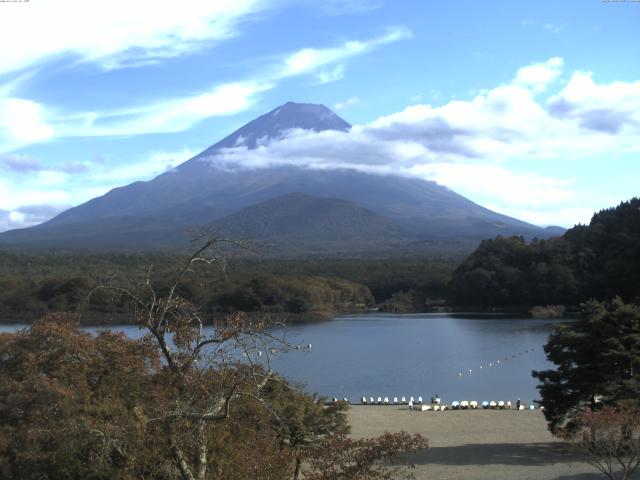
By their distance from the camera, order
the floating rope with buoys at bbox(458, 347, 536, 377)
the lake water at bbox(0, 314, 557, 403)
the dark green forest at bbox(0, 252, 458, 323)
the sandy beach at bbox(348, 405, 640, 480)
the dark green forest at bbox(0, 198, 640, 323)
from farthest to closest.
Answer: the dark green forest at bbox(0, 198, 640, 323), the dark green forest at bbox(0, 252, 458, 323), the floating rope with buoys at bbox(458, 347, 536, 377), the lake water at bbox(0, 314, 557, 403), the sandy beach at bbox(348, 405, 640, 480)

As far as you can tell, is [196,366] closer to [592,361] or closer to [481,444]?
[592,361]

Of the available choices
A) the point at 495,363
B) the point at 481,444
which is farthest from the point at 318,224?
the point at 481,444

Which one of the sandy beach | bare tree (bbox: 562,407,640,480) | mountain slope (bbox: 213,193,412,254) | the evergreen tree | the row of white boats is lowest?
the row of white boats

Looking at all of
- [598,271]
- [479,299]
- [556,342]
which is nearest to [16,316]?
[479,299]

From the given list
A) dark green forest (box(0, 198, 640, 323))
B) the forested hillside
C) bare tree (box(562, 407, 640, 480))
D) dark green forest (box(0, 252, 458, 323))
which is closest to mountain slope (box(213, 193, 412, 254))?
dark green forest (box(0, 252, 458, 323))

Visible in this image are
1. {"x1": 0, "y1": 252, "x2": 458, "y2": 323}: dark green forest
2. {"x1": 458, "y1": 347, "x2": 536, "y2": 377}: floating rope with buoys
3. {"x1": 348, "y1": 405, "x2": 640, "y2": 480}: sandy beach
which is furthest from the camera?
{"x1": 0, "y1": 252, "x2": 458, "y2": 323}: dark green forest

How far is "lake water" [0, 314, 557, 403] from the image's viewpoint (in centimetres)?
2205

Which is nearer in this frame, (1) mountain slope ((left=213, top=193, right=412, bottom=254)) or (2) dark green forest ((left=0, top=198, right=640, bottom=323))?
(2) dark green forest ((left=0, top=198, right=640, bottom=323))

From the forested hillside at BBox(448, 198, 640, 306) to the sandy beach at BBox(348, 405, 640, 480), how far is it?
28.5 metres

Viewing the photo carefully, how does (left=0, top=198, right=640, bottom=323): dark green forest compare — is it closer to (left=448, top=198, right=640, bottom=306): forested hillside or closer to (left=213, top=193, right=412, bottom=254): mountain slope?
(left=448, top=198, right=640, bottom=306): forested hillside

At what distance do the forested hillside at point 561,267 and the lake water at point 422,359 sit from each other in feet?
18.7

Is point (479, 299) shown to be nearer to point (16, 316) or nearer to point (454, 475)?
point (16, 316)

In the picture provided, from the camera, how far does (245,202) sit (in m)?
134

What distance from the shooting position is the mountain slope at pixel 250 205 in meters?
110
